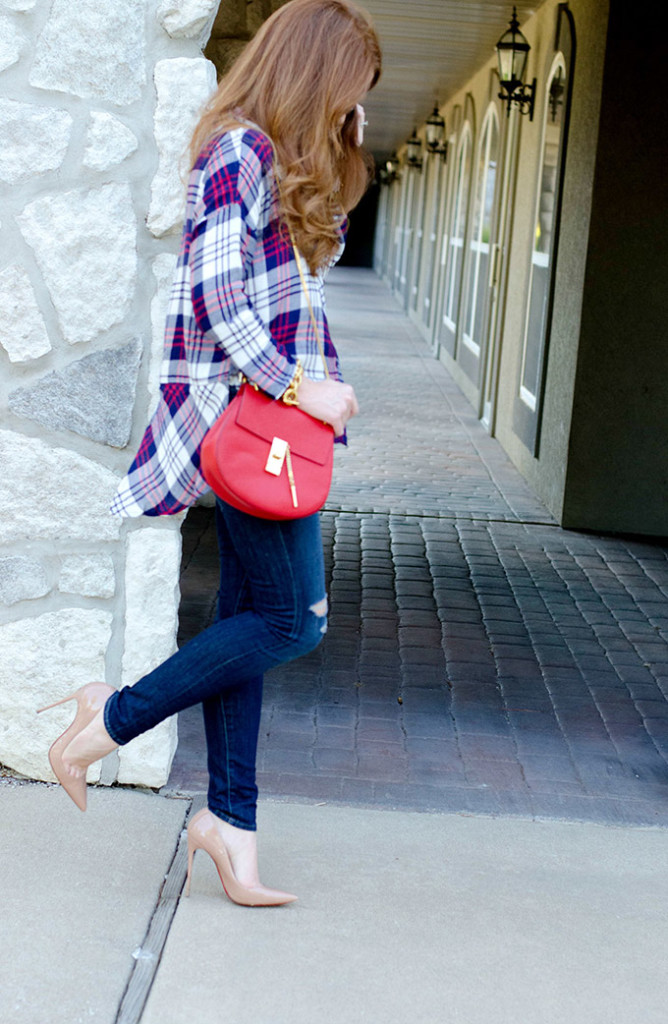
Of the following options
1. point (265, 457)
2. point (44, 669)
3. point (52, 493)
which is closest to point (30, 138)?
point (52, 493)

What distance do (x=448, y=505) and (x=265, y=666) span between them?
17.3 ft

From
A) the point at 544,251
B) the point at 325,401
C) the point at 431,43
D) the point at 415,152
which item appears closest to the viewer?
the point at 325,401

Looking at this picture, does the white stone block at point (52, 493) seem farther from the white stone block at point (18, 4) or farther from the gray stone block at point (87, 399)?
the white stone block at point (18, 4)

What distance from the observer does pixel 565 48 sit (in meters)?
7.93

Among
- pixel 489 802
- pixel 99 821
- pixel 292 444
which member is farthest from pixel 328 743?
pixel 292 444

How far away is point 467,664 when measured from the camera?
4727 millimetres

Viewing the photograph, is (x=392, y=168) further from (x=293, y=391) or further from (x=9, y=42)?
(x=293, y=391)

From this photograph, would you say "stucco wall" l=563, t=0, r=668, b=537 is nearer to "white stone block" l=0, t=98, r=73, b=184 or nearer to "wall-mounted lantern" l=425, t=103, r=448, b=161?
"white stone block" l=0, t=98, r=73, b=184

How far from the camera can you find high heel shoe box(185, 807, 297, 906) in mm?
2680

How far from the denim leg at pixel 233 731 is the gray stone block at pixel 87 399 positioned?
607mm

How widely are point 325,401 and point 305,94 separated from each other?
0.58 metres

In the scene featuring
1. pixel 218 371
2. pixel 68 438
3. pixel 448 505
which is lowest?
pixel 448 505

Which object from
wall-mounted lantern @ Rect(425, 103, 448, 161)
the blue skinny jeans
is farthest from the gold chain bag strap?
wall-mounted lantern @ Rect(425, 103, 448, 161)

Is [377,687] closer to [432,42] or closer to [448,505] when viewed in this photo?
[448,505]
